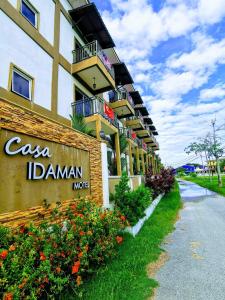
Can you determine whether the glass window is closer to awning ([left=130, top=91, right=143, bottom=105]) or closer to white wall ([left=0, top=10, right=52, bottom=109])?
white wall ([left=0, top=10, right=52, bottom=109])

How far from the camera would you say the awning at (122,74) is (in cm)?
1936

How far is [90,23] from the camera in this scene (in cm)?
1309

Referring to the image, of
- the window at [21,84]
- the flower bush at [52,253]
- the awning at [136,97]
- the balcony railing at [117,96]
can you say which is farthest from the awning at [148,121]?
the flower bush at [52,253]

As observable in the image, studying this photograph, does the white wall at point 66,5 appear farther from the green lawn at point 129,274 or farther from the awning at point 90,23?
the green lawn at point 129,274

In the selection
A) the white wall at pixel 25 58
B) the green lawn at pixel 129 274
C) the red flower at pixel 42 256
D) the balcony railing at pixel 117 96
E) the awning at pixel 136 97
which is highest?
the awning at pixel 136 97

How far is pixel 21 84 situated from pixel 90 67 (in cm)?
474

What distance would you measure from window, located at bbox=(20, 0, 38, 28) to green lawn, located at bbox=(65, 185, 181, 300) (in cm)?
970

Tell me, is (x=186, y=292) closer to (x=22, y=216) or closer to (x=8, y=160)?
(x=22, y=216)

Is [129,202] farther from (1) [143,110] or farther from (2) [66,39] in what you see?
(1) [143,110]

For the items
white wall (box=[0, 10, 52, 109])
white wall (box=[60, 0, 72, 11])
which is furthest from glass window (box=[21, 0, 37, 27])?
white wall (box=[60, 0, 72, 11])

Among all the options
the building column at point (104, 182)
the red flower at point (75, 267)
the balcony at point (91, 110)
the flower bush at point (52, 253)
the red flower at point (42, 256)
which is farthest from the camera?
the balcony at point (91, 110)

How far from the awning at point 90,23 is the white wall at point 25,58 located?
4504 millimetres

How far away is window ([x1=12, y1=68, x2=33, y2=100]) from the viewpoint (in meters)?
7.62

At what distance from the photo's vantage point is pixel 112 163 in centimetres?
1410
